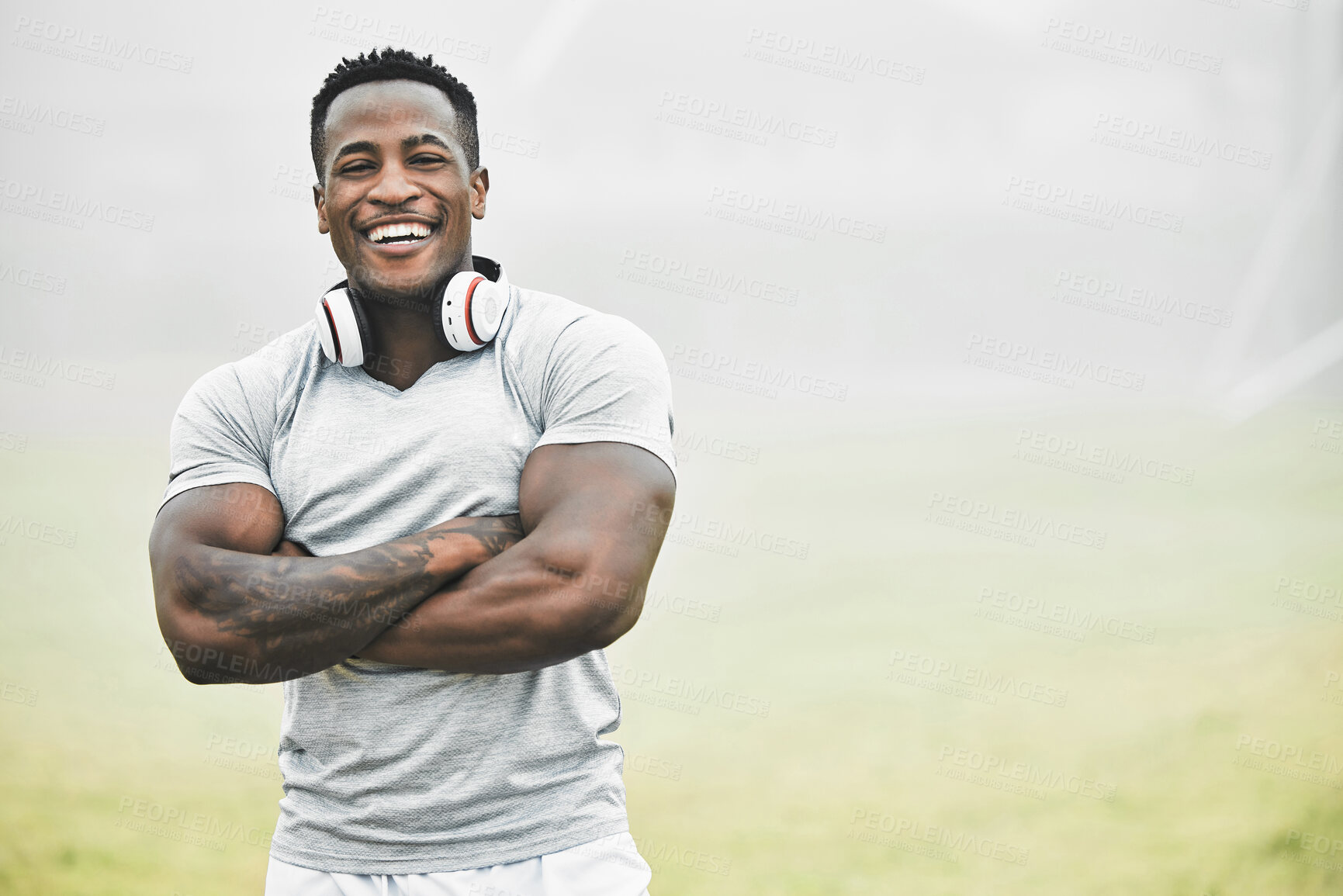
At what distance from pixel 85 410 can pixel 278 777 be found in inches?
75.3

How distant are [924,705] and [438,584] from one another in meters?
3.50

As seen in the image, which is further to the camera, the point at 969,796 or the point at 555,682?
the point at 969,796

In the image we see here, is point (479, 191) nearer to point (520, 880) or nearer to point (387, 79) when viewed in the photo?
point (387, 79)

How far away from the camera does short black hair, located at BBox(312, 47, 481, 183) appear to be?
204 cm

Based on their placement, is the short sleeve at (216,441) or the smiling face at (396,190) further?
the smiling face at (396,190)

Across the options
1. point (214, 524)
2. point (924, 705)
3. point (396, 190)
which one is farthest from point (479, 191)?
point (924, 705)

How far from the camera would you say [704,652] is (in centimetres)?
482

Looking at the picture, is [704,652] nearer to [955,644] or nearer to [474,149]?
[955,644]

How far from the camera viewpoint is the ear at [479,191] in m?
2.14

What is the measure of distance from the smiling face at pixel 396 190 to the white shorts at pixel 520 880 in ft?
3.18

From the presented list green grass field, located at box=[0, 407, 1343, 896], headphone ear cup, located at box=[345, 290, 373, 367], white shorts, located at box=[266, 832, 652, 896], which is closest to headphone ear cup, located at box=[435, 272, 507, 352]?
headphone ear cup, located at box=[345, 290, 373, 367]

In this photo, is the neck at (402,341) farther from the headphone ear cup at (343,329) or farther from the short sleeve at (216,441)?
the short sleeve at (216,441)

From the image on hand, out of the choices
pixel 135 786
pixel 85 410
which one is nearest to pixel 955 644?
pixel 135 786

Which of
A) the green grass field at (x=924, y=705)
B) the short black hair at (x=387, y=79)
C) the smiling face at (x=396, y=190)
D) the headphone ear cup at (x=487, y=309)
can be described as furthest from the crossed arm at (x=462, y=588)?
the green grass field at (x=924, y=705)
